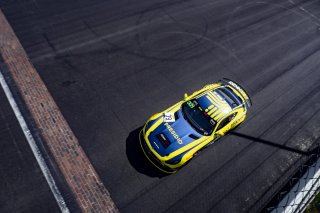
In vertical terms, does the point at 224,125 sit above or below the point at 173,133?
above

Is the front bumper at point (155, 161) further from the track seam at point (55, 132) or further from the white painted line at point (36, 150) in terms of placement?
the white painted line at point (36, 150)

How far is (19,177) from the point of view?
9.27 m

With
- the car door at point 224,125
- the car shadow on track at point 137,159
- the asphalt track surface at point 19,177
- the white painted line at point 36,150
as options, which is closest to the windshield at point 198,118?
the car door at point 224,125

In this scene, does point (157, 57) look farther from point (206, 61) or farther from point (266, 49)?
point (266, 49)

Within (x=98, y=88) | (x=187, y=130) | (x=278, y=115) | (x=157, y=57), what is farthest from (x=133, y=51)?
(x=278, y=115)

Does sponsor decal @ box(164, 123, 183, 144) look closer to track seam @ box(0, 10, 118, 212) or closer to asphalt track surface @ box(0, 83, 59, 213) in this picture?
track seam @ box(0, 10, 118, 212)

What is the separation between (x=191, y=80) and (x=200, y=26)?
457cm

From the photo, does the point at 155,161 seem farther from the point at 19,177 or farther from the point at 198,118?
the point at 19,177

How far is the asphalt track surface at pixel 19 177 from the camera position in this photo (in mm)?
8727

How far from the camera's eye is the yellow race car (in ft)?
31.4

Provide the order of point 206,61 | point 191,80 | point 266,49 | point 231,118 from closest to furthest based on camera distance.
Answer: point 231,118
point 191,80
point 206,61
point 266,49

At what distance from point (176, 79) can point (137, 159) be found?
4.57m

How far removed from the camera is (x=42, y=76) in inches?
485

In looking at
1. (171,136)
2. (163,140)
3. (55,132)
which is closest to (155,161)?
(163,140)
